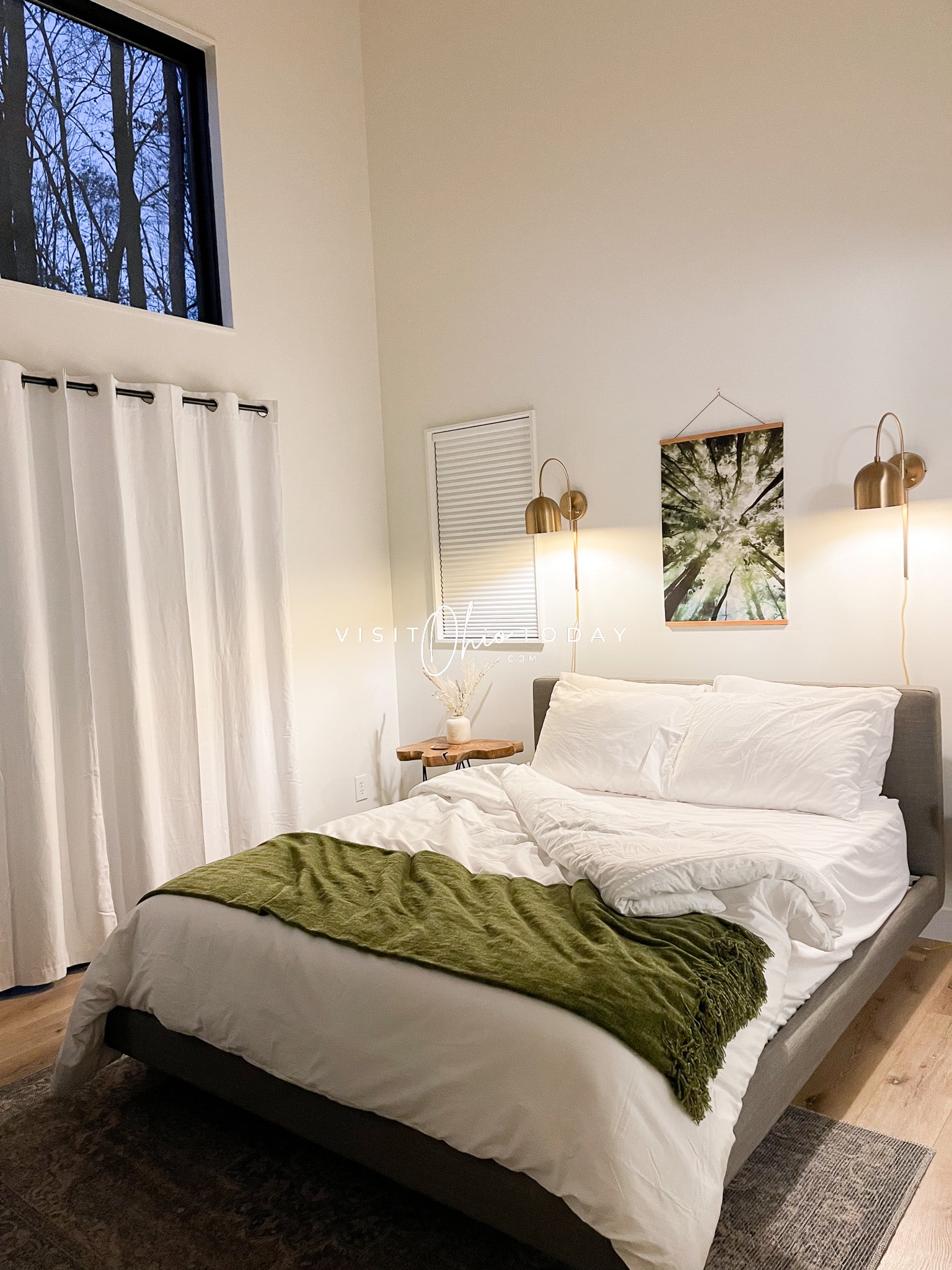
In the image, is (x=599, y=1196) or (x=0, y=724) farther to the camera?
(x=0, y=724)

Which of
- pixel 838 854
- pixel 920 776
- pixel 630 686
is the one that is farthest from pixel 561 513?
pixel 838 854

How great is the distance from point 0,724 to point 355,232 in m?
2.91

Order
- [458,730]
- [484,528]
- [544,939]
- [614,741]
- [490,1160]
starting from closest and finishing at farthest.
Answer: [490,1160] < [544,939] < [614,741] < [458,730] < [484,528]

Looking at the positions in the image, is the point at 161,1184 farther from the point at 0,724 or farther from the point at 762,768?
the point at 762,768

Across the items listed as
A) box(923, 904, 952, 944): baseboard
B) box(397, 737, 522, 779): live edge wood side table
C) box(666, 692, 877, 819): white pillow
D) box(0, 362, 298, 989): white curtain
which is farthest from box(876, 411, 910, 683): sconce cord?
box(0, 362, 298, 989): white curtain

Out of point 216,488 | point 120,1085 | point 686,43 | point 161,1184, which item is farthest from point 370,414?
point 161,1184

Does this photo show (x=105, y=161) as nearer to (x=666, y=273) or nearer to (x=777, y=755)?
(x=666, y=273)

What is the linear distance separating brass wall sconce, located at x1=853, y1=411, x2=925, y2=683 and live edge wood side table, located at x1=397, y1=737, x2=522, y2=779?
5.50ft

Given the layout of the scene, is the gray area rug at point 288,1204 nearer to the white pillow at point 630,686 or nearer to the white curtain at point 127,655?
the white curtain at point 127,655

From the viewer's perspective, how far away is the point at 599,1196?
1.62 m

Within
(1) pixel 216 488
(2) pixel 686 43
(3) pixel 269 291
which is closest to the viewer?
(2) pixel 686 43

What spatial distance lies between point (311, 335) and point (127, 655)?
185 cm

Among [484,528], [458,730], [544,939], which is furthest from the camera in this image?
[484,528]

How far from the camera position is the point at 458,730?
4.35 m
